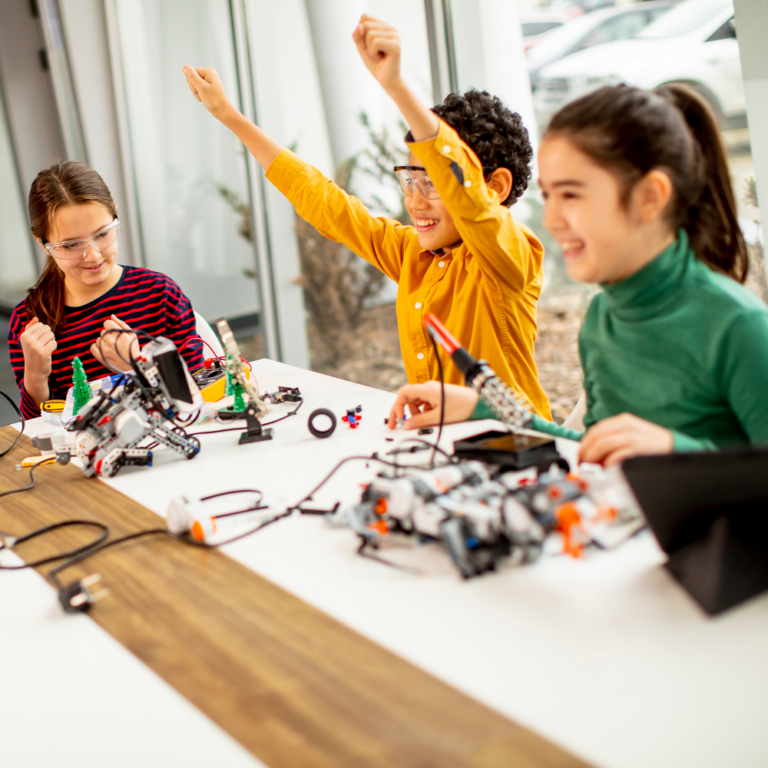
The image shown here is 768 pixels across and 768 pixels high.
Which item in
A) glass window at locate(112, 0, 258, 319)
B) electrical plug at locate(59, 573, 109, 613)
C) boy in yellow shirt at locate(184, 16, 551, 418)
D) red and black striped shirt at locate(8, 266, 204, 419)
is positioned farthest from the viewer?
glass window at locate(112, 0, 258, 319)

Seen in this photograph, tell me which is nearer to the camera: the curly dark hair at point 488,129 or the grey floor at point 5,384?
the curly dark hair at point 488,129

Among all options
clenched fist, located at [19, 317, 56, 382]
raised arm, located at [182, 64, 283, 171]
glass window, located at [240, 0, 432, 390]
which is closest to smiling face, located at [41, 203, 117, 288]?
clenched fist, located at [19, 317, 56, 382]

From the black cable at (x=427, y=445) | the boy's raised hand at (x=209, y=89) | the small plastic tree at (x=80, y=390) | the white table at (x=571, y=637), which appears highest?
the boy's raised hand at (x=209, y=89)

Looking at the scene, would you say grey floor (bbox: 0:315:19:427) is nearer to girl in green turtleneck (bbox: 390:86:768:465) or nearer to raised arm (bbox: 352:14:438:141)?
raised arm (bbox: 352:14:438:141)

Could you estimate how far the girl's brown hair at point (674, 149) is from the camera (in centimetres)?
101

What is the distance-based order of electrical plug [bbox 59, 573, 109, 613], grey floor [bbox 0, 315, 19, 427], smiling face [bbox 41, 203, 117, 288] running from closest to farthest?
1. electrical plug [bbox 59, 573, 109, 613]
2. smiling face [bbox 41, 203, 117, 288]
3. grey floor [bbox 0, 315, 19, 427]

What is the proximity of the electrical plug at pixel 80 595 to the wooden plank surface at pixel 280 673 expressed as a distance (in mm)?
12

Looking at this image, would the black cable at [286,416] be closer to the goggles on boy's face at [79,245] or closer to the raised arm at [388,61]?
the raised arm at [388,61]

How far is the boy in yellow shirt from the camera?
52.9 inches

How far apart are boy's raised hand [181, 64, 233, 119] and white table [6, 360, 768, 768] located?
109cm

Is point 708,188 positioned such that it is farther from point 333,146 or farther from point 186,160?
point 186,160

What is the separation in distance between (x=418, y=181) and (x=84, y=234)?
85 cm

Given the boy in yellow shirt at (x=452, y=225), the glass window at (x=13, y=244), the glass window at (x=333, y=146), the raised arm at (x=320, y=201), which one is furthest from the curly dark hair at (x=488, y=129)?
the glass window at (x=13, y=244)

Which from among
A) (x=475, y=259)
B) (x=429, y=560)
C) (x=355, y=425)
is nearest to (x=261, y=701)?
(x=429, y=560)
